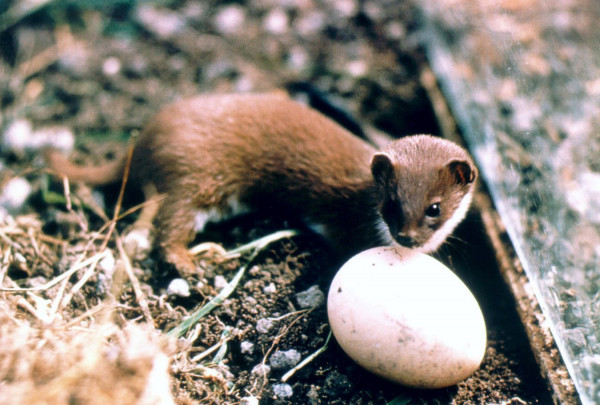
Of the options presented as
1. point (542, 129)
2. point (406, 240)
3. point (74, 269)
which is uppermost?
point (542, 129)

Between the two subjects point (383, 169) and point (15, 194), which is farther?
point (15, 194)

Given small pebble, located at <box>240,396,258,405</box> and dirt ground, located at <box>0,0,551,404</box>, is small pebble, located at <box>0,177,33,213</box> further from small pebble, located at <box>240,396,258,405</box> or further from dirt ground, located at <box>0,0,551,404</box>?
small pebble, located at <box>240,396,258,405</box>

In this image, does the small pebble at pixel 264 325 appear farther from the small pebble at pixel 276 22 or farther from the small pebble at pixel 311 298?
the small pebble at pixel 276 22

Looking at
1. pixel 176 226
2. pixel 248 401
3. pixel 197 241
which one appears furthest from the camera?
pixel 197 241

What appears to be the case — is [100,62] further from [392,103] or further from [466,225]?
[466,225]

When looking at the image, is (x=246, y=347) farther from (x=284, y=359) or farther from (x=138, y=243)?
(x=138, y=243)

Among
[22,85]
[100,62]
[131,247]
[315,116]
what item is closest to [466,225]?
[315,116]

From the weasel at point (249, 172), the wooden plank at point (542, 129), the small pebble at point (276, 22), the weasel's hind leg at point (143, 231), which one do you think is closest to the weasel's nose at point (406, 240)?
the weasel at point (249, 172)

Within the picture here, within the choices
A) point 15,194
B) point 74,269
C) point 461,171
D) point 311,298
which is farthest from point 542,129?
point 15,194
